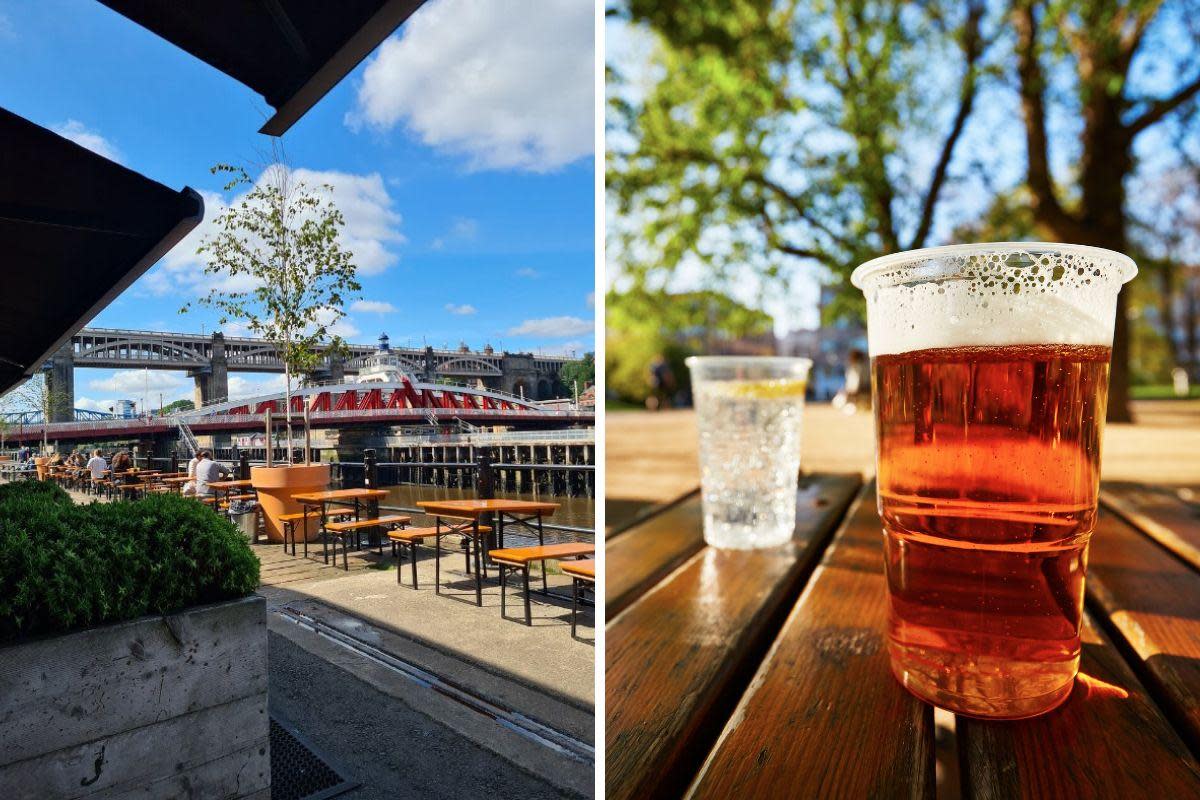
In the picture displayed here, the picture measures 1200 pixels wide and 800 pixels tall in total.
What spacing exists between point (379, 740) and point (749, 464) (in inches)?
57.9

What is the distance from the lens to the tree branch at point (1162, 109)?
5.14 metres

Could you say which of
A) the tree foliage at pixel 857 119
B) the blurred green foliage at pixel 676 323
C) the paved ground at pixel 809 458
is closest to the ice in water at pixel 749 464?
the paved ground at pixel 809 458

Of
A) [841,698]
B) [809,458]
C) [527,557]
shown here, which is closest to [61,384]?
[527,557]

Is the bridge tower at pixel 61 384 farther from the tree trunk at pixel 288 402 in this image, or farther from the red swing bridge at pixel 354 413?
the tree trunk at pixel 288 402

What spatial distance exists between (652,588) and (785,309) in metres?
5.01

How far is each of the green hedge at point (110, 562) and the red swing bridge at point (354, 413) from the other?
21 centimetres

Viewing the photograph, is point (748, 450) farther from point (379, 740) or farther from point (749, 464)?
point (379, 740)

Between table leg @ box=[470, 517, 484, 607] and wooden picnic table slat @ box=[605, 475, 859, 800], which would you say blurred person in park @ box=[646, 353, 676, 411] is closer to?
table leg @ box=[470, 517, 484, 607]

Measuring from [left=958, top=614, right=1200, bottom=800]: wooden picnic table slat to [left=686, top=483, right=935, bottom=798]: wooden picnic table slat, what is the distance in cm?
3

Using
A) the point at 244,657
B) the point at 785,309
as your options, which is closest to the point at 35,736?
the point at 244,657

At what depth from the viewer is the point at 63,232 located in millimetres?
1913

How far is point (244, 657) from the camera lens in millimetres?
1605

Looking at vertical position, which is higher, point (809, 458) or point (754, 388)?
point (754, 388)

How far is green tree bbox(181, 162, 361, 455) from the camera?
192 cm
